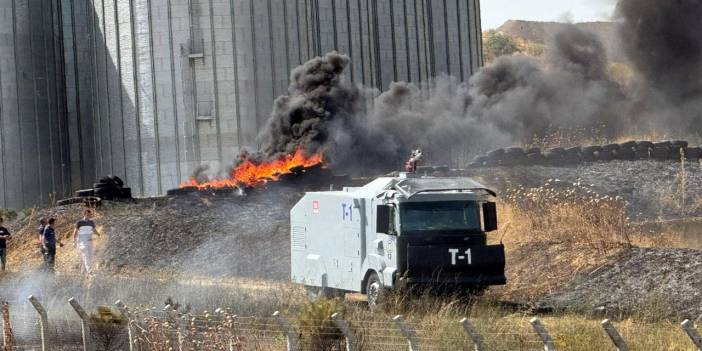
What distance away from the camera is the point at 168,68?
45.5 metres

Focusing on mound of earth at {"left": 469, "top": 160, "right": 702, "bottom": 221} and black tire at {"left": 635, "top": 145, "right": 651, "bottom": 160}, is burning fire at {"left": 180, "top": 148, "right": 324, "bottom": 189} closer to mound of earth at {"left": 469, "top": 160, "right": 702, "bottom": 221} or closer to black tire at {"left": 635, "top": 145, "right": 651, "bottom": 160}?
mound of earth at {"left": 469, "top": 160, "right": 702, "bottom": 221}

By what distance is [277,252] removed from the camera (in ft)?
98.6

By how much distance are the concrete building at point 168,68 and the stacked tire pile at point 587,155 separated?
10.9 metres

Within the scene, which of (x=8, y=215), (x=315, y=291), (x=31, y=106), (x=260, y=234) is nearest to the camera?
(x=315, y=291)

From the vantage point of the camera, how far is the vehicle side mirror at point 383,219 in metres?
20.7

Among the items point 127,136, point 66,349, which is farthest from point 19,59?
point 66,349

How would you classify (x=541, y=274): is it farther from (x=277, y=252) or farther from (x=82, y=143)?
(x=82, y=143)

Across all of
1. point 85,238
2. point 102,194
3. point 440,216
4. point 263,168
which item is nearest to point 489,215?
point 440,216

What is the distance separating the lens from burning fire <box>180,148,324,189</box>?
38375 millimetres

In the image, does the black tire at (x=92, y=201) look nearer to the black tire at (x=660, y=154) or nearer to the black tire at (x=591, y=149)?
the black tire at (x=591, y=149)

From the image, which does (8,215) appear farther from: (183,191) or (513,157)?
(513,157)

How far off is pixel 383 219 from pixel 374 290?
49.6 inches

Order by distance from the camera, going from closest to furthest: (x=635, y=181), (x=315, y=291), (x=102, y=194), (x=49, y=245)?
(x=315, y=291) → (x=49, y=245) → (x=635, y=181) → (x=102, y=194)

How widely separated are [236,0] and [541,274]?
2431 centimetres
